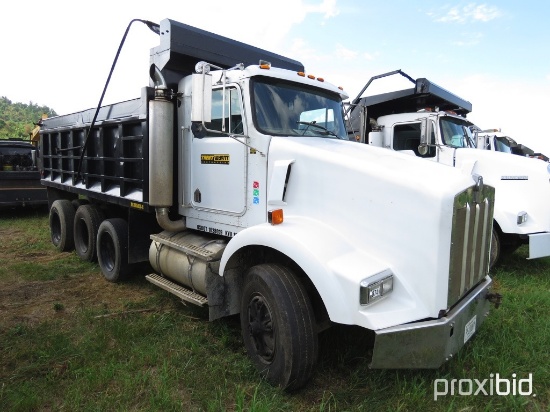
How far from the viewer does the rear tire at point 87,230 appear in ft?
20.5

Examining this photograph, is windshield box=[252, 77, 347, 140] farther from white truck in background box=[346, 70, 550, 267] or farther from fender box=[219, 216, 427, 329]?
fender box=[219, 216, 427, 329]

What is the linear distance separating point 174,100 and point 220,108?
2.71ft

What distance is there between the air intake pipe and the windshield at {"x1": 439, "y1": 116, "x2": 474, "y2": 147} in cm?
455

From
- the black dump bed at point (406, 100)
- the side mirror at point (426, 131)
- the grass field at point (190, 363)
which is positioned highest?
the black dump bed at point (406, 100)

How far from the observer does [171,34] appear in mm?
4199

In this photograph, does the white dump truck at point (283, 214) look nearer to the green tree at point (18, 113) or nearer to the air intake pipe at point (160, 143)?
the air intake pipe at point (160, 143)

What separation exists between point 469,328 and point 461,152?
426 centimetres

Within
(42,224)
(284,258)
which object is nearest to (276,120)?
(284,258)

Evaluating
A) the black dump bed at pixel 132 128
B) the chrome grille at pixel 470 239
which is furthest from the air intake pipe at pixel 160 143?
the chrome grille at pixel 470 239

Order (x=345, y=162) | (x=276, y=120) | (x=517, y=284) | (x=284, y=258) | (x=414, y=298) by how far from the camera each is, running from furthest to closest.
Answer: (x=517, y=284), (x=276, y=120), (x=284, y=258), (x=345, y=162), (x=414, y=298)

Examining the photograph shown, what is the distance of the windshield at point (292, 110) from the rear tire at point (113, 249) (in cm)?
280

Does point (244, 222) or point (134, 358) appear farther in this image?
point (244, 222)

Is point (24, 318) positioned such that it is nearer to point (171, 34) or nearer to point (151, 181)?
point (151, 181)

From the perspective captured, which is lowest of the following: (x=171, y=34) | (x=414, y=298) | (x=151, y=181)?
(x=414, y=298)
